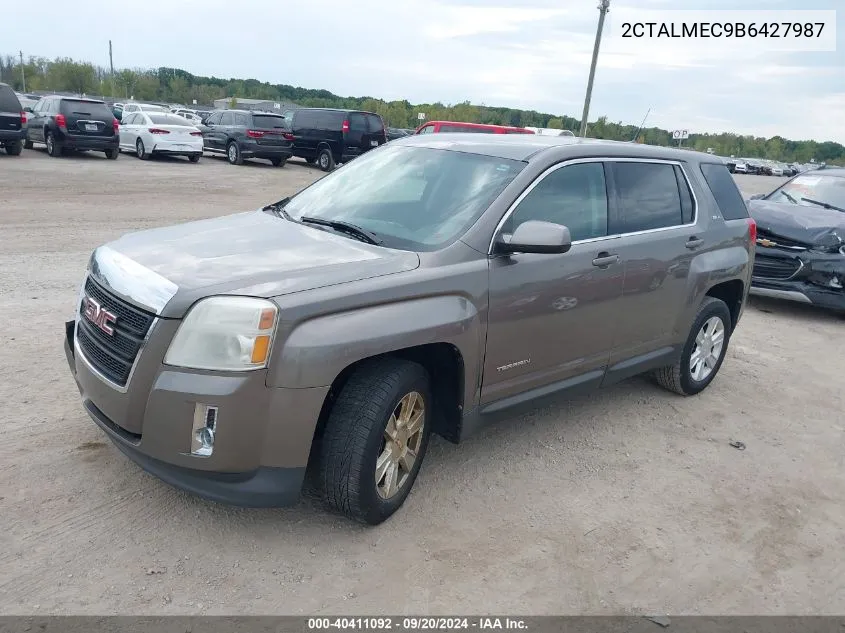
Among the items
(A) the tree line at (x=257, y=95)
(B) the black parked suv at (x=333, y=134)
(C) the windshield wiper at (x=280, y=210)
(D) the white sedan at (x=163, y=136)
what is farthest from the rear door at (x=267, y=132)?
(A) the tree line at (x=257, y=95)

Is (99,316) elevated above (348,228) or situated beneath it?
situated beneath

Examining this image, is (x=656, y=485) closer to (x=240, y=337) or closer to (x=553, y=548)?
(x=553, y=548)

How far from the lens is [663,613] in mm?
3000

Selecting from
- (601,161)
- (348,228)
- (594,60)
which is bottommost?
(348,228)

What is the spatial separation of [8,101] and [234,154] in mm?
6540

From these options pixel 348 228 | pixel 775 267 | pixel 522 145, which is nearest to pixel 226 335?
pixel 348 228

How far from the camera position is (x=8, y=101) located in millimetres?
18047

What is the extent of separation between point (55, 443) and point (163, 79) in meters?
117

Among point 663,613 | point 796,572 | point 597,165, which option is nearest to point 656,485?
point 796,572

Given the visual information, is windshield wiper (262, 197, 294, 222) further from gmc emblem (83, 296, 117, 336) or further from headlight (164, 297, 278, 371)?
headlight (164, 297, 278, 371)

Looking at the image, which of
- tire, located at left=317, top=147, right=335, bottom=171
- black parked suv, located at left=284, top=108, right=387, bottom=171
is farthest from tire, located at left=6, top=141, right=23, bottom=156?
tire, located at left=317, top=147, right=335, bottom=171

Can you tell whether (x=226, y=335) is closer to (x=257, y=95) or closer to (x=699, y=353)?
(x=699, y=353)

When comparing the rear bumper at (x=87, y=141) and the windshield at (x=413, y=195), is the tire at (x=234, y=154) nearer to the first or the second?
the rear bumper at (x=87, y=141)

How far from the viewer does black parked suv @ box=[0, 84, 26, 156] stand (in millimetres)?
17969
